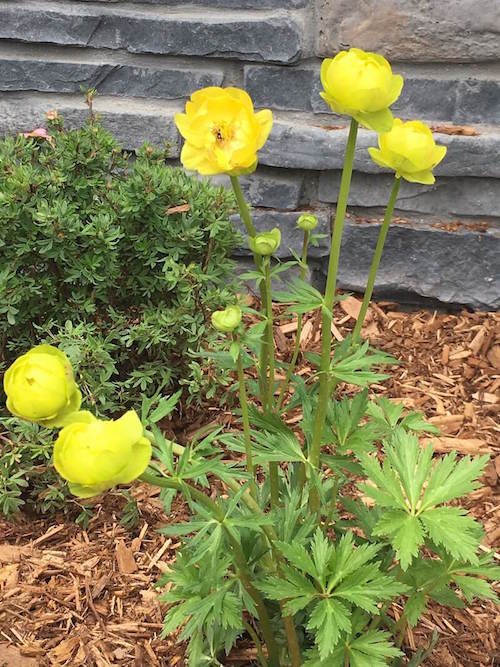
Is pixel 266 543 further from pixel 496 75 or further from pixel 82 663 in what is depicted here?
pixel 496 75

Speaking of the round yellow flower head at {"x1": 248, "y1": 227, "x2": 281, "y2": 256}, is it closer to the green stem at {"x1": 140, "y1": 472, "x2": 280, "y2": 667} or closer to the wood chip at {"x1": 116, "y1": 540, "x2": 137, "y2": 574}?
the green stem at {"x1": 140, "y1": 472, "x2": 280, "y2": 667}

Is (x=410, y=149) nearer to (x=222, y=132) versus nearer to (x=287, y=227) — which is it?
(x=222, y=132)

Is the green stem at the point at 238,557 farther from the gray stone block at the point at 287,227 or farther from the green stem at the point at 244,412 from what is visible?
the gray stone block at the point at 287,227

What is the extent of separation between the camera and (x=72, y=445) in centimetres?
75

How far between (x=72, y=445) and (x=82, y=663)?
0.84m

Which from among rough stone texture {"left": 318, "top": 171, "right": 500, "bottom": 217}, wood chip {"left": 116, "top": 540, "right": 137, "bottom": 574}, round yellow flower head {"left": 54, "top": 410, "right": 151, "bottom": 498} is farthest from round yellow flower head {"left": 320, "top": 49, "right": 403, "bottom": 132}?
rough stone texture {"left": 318, "top": 171, "right": 500, "bottom": 217}

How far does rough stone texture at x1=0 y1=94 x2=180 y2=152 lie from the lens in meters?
2.21

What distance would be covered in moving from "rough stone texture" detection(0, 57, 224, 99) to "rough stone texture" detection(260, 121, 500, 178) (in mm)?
254

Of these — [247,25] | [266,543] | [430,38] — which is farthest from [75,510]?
[430,38]

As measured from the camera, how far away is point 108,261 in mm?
1782

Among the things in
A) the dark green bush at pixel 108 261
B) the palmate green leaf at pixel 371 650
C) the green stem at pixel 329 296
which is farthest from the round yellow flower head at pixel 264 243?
the dark green bush at pixel 108 261

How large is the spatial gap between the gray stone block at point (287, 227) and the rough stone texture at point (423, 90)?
12.3 inches

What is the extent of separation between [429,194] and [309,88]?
47 cm

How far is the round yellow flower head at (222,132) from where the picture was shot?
92cm
